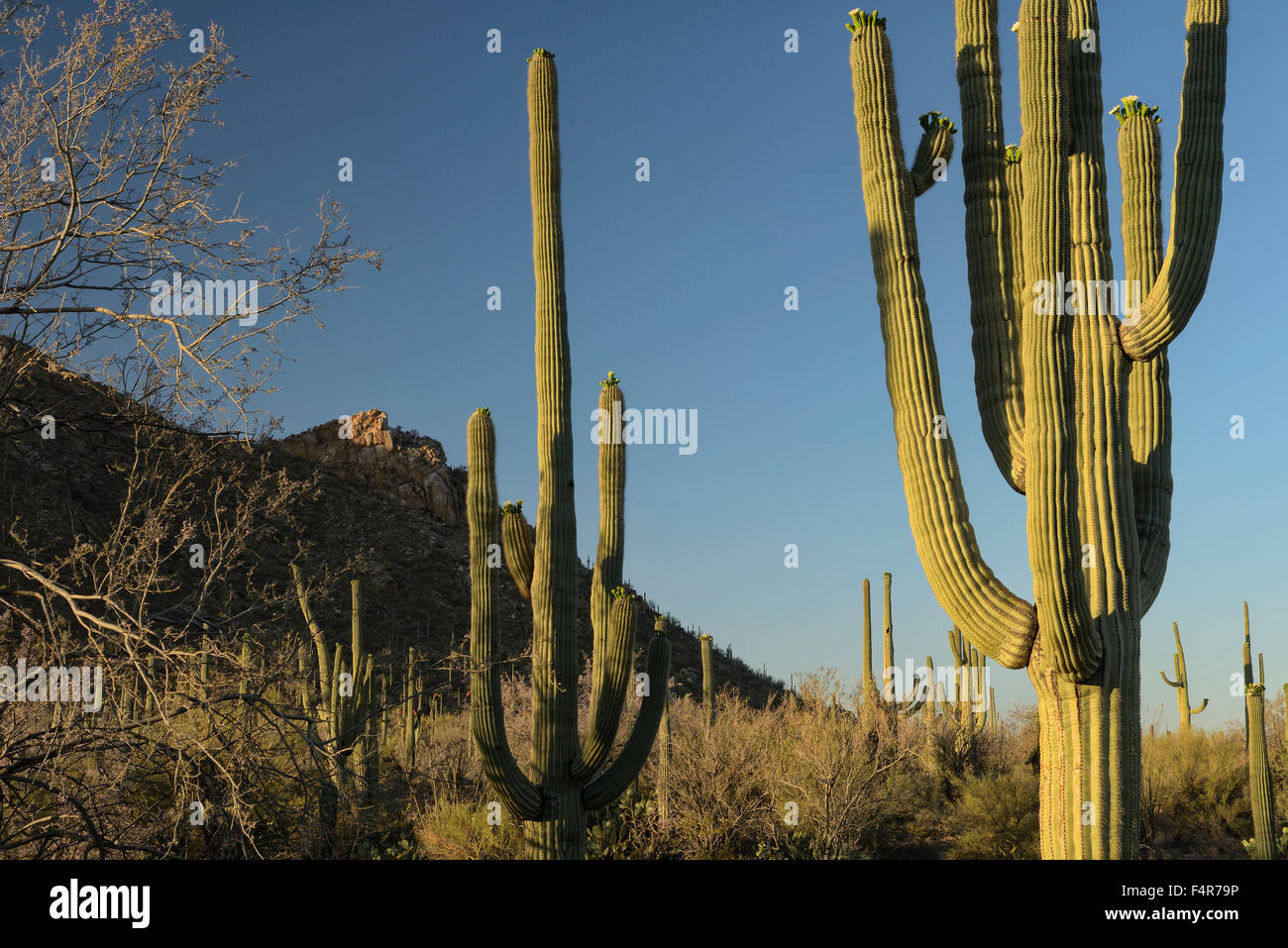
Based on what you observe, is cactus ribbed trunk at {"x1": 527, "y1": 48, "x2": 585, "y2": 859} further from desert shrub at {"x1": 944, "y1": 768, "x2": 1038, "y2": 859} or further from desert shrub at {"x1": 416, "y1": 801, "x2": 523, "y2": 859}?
desert shrub at {"x1": 944, "y1": 768, "x2": 1038, "y2": 859}

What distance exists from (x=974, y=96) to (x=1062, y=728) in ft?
15.2

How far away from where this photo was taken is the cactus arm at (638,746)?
367 inches

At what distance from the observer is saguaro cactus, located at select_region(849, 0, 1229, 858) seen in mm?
6520

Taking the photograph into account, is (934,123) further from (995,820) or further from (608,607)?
(995,820)

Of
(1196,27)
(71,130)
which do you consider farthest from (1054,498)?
(71,130)

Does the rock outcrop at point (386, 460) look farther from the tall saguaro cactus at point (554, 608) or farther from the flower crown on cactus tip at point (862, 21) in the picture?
the flower crown on cactus tip at point (862, 21)

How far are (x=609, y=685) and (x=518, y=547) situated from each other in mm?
1502

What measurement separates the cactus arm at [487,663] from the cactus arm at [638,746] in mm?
549

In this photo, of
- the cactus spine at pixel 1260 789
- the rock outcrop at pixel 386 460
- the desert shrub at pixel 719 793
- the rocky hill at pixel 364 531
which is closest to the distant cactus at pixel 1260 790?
the cactus spine at pixel 1260 789

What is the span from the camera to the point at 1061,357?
21.8 ft

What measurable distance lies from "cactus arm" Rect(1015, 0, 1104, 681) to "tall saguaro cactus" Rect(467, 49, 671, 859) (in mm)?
3717

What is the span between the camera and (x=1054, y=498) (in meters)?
6.43

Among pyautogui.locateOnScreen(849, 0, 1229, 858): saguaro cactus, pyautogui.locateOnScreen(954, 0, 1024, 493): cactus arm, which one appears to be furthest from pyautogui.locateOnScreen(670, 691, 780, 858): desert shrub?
pyautogui.locateOnScreen(954, 0, 1024, 493): cactus arm
